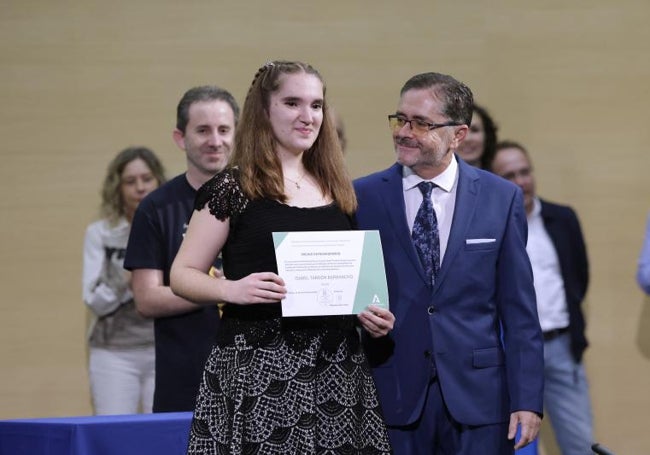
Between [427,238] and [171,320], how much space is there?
3.77ft

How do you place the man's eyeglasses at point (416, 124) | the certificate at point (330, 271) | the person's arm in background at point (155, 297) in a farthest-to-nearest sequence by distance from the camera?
1. the person's arm in background at point (155, 297)
2. the man's eyeglasses at point (416, 124)
3. the certificate at point (330, 271)

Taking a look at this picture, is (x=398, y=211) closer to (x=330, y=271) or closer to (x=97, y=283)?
(x=330, y=271)

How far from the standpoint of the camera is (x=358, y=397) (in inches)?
124

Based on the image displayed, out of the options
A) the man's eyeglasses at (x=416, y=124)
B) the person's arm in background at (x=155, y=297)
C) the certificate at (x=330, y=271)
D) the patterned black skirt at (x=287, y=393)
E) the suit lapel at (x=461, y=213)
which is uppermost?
the man's eyeglasses at (x=416, y=124)

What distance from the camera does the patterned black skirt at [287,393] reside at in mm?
3029

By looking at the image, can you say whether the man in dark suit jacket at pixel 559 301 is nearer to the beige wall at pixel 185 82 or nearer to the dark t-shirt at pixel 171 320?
the beige wall at pixel 185 82

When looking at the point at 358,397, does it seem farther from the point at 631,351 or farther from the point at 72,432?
the point at 631,351

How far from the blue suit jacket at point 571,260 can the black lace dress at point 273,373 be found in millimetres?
2490

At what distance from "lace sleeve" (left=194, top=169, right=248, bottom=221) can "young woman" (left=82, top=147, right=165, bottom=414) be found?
2.05 m

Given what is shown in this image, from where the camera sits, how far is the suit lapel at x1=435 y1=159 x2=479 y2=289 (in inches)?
132

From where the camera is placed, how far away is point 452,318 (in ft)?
11.0

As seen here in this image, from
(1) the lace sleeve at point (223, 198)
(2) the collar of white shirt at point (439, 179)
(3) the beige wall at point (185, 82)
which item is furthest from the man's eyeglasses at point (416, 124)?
(3) the beige wall at point (185, 82)

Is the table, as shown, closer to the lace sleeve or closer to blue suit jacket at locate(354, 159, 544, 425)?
blue suit jacket at locate(354, 159, 544, 425)

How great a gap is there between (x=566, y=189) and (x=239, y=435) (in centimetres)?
378
